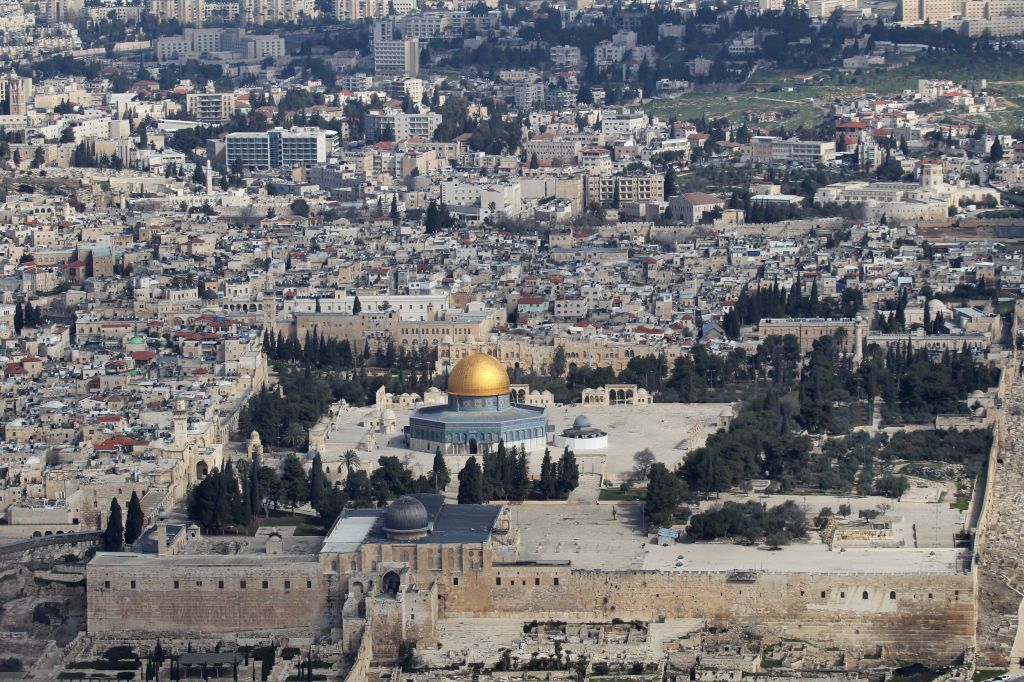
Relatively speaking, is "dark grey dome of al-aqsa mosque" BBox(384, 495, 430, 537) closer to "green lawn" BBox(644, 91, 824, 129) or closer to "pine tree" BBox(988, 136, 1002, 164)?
"pine tree" BBox(988, 136, 1002, 164)

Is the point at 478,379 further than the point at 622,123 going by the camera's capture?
No

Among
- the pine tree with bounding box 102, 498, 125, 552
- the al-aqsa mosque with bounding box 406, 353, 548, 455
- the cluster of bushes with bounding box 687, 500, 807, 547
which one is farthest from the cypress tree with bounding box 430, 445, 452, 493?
the pine tree with bounding box 102, 498, 125, 552

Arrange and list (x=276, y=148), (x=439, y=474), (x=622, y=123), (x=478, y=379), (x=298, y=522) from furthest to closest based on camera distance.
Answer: (x=622, y=123) < (x=276, y=148) < (x=478, y=379) < (x=439, y=474) < (x=298, y=522)

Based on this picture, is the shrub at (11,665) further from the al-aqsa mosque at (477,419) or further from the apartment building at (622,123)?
the apartment building at (622,123)

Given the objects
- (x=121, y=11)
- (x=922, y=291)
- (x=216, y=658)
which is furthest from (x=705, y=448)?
(x=121, y=11)

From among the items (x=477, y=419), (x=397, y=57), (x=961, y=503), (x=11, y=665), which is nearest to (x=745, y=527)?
(x=961, y=503)

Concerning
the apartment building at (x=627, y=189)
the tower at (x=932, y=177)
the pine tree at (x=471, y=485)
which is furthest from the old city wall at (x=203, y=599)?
the tower at (x=932, y=177)

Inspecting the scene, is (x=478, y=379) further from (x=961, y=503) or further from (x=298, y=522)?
(x=961, y=503)

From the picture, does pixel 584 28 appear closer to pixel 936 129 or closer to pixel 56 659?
pixel 936 129
